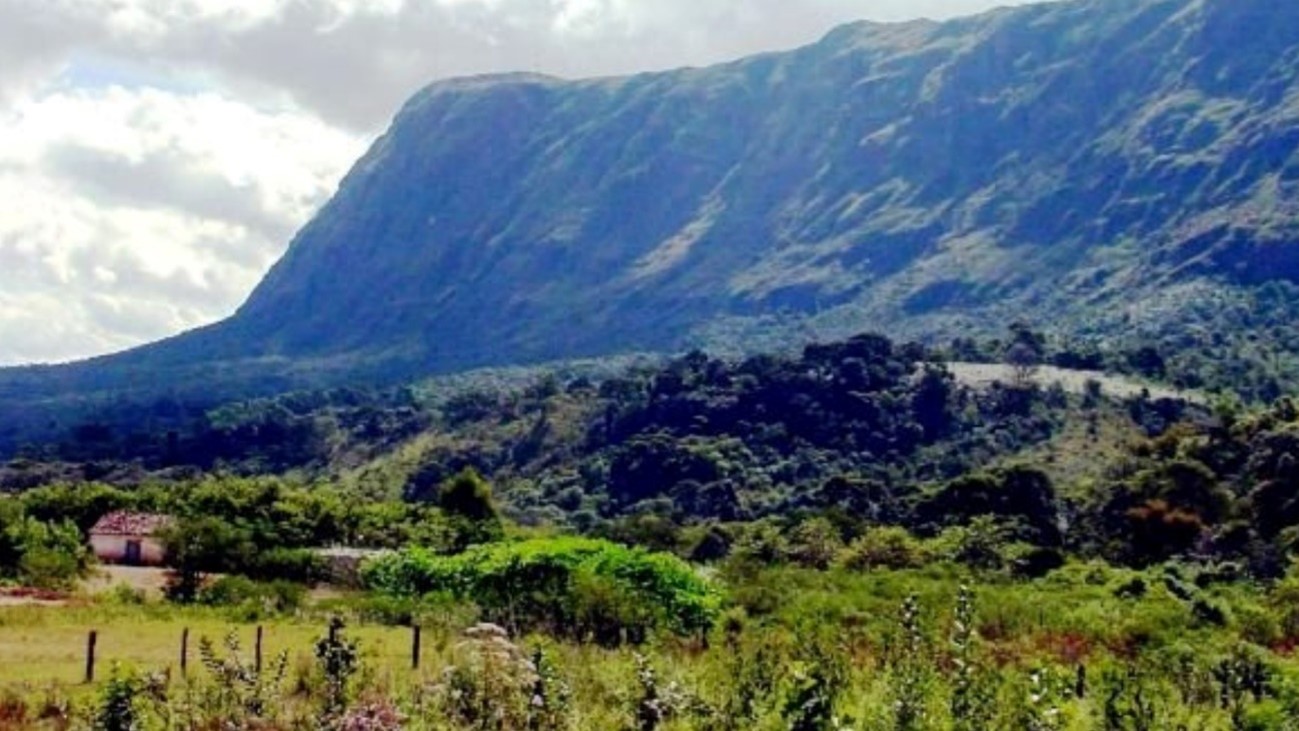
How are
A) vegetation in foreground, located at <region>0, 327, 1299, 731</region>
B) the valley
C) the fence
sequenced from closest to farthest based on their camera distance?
1. vegetation in foreground, located at <region>0, 327, 1299, 731</region>
2. the valley
3. the fence

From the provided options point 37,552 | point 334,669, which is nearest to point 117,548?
point 37,552

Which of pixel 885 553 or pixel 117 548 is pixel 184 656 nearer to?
pixel 885 553

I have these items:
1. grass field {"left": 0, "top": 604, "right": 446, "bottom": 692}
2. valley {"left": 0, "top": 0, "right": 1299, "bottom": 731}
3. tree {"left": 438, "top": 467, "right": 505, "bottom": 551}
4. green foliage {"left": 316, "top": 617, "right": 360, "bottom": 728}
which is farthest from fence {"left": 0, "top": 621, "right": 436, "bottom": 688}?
tree {"left": 438, "top": 467, "right": 505, "bottom": 551}

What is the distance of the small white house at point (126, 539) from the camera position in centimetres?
6072

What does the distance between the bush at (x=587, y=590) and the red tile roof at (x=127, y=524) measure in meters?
24.8

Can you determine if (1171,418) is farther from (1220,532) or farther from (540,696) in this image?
(540,696)

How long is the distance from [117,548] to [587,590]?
1333 inches

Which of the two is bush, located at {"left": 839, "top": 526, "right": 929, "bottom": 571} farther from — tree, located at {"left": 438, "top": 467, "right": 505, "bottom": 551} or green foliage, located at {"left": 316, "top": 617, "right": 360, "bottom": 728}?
green foliage, located at {"left": 316, "top": 617, "right": 360, "bottom": 728}

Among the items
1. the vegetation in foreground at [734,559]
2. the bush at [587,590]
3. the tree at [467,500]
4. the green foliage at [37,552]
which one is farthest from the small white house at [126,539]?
the bush at [587,590]

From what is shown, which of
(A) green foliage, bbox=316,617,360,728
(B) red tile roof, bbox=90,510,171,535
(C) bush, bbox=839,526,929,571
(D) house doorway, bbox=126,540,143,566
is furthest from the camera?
(B) red tile roof, bbox=90,510,171,535

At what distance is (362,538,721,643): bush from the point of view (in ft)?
111

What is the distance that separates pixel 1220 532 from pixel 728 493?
38387mm

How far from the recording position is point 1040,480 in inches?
2731

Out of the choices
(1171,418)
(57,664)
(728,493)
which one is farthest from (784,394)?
(57,664)
